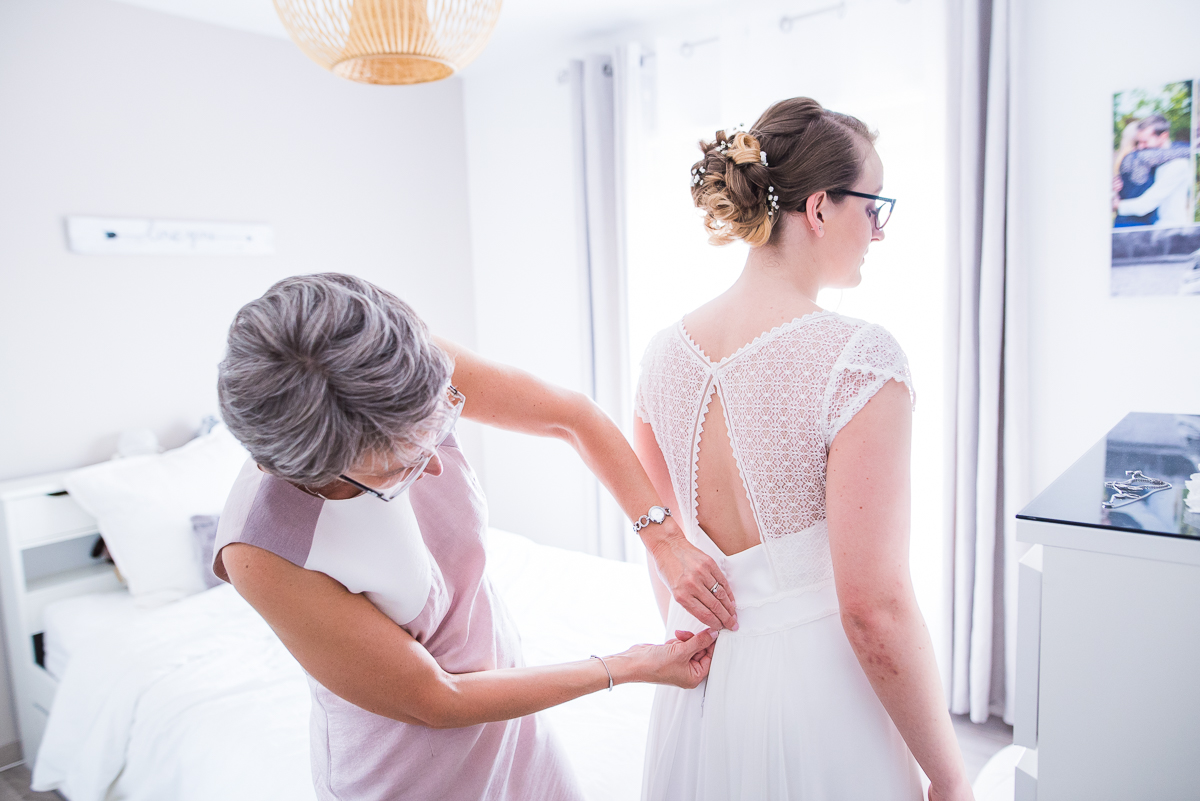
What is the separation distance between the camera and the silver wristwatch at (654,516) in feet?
4.00

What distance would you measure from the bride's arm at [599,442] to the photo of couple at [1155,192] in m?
1.90

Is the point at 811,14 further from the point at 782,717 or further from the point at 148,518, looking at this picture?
the point at 148,518

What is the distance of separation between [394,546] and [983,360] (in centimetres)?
218

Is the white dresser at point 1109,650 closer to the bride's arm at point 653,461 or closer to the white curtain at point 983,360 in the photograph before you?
the bride's arm at point 653,461

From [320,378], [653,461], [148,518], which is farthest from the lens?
[148,518]

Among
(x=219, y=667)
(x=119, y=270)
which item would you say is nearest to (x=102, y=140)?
(x=119, y=270)

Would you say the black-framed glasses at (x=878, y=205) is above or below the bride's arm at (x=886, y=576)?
above

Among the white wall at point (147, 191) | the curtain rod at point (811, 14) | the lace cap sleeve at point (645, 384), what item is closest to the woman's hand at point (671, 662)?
the lace cap sleeve at point (645, 384)

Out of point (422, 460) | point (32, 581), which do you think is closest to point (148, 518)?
point (32, 581)

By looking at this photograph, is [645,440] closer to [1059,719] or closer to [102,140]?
[1059,719]

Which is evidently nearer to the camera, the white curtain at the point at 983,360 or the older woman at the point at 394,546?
the older woman at the point at 394,546

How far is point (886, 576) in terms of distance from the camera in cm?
97

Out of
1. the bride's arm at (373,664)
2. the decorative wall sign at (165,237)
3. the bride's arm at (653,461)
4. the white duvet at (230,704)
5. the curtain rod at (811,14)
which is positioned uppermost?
the curtain rod at (811,14)

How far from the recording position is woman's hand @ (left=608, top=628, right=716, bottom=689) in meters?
1.08
